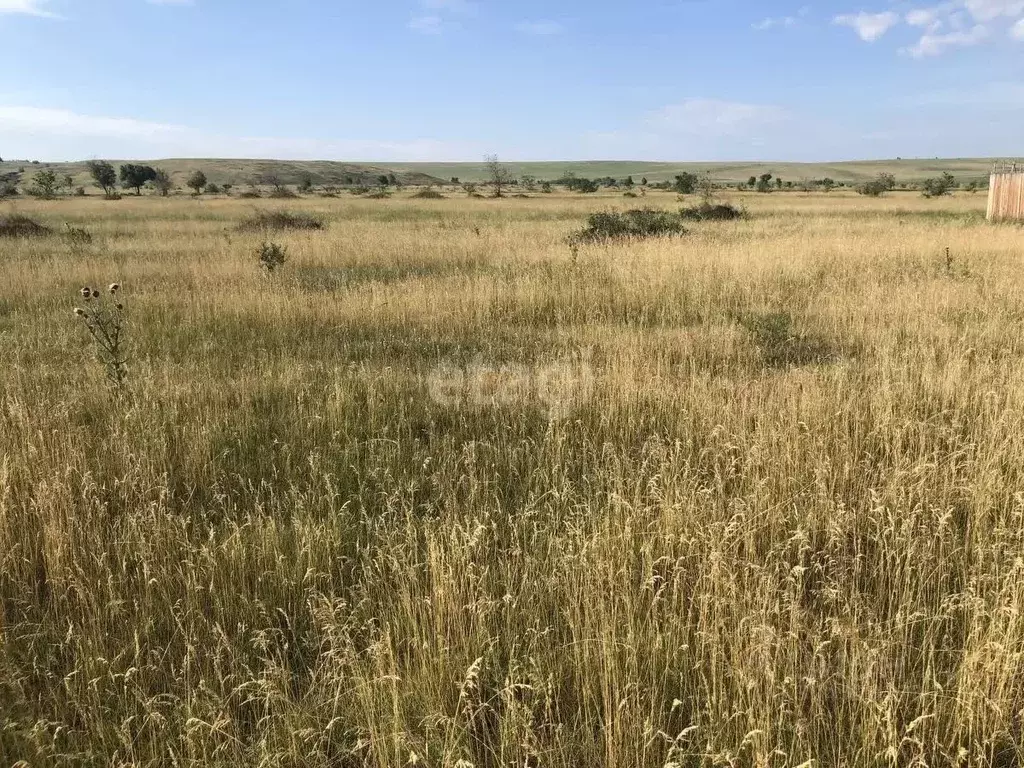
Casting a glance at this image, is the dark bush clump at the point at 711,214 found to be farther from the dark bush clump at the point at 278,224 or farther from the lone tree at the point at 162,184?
the lone tree at the point at 162,184

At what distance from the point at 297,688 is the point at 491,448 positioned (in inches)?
89.0

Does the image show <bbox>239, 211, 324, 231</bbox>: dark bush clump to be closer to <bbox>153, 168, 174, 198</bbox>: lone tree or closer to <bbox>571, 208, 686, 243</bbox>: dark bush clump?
<bbox>571, 208, 686, 243</bbox>: dark bush clump

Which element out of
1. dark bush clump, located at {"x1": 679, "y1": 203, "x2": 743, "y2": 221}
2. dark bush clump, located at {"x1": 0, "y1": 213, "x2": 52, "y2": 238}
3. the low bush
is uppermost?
dark bush clump, located at {"x1": 679, "y1": 203, "x2": 743, "y2": 221}

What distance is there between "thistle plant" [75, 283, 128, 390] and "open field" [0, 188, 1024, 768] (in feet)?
0.72

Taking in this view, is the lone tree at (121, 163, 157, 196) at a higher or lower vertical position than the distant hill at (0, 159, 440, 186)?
lower

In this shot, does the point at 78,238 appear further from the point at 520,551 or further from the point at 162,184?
the point at 162,184

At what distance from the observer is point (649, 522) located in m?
3.44

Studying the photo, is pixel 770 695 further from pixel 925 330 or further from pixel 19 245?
pixel 19 245

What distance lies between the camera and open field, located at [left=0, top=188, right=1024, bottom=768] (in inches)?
90.3

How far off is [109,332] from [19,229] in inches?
749

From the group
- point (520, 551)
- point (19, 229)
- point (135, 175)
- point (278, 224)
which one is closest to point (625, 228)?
point (278, 224)

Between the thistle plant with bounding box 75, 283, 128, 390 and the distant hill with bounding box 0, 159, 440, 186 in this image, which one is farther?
the distant hill with bounding box 0, 159, 440, 186

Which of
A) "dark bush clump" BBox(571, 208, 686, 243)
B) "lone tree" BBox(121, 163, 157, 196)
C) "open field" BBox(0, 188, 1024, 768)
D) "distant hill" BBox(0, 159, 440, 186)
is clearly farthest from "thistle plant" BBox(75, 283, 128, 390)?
"distant hill" BBox(0, 159, 440, 186)

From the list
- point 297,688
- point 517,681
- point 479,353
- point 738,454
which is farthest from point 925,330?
point 297,688
